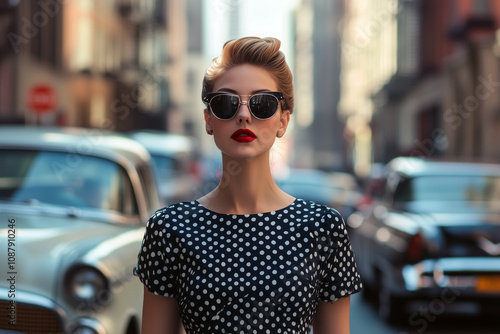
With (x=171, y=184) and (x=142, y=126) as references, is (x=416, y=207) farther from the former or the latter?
(x=142, y=126)

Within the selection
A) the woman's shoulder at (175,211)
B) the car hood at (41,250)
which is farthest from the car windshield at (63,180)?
the woman's shoulder at (175,211)

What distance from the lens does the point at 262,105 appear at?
208 centimetres

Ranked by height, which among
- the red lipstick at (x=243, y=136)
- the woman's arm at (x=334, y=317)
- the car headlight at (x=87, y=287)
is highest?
the red lipstick at (x=243, y=136)

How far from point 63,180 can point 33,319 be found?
150cm

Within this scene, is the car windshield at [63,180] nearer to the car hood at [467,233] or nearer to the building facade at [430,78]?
the car hood at [467,233]

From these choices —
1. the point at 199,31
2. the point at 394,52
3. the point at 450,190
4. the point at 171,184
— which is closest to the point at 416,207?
the point at 450,190

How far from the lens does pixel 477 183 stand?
7.81 meters

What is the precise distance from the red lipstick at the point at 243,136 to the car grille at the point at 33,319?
1.91 m

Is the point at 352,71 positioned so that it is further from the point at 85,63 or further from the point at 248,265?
the point at 248,265

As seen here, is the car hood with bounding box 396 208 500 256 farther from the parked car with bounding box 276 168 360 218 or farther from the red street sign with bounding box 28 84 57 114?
the red street sign with bounding box 28 84 57 114

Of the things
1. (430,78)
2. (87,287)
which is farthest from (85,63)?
(87,287)

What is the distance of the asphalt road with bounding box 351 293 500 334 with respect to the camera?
23.5 feet

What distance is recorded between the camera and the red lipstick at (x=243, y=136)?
207cm

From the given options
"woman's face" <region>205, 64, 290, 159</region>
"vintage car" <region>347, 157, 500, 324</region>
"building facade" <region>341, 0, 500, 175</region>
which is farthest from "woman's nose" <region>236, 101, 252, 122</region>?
"building facade" <region>341, 0, 500, 175</region>
